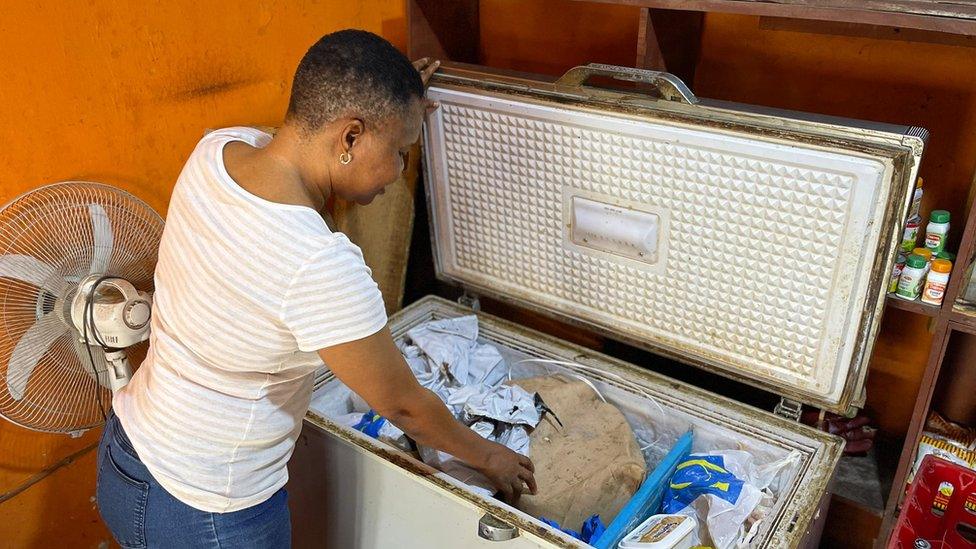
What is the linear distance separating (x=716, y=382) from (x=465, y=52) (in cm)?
107

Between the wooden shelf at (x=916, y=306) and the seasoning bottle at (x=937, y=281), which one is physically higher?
the seasoning bottle at (x=937, y=281)

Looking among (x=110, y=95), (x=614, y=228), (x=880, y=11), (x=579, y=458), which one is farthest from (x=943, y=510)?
(x=110, y=95)

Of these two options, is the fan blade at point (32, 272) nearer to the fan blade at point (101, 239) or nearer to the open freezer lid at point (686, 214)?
the fan blade at point (101, 239)

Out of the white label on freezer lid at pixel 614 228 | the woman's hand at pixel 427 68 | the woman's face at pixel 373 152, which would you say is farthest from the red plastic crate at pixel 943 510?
the woman's hand at pixel 427 68

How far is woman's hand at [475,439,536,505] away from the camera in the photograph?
1.22 m

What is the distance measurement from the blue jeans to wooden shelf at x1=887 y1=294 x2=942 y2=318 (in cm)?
112

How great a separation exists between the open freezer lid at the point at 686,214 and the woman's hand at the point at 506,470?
43 centimetres

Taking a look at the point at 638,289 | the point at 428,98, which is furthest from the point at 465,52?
the point at 638,289

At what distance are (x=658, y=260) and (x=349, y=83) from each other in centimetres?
76

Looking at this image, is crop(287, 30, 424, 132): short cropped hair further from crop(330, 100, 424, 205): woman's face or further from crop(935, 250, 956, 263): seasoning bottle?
crop(935, 250, 956, 263): seasoning bottle

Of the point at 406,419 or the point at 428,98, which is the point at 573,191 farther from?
the point at 406,419

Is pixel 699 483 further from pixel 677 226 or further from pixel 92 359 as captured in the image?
pixel 92 359

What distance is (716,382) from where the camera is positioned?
5.82ft

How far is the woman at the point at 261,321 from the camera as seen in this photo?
91 centimetres
